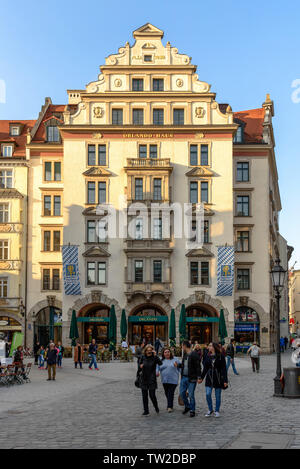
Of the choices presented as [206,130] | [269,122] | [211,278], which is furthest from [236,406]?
[269,122]

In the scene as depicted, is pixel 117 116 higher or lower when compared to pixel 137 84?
lower

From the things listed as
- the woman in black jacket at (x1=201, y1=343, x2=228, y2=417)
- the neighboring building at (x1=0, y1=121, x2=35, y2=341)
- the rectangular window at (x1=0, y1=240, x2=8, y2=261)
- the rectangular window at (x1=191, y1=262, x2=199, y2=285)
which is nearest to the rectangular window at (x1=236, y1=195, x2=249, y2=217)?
the rectangular window at (x1=191, y1=262, x2=199, y2=285)

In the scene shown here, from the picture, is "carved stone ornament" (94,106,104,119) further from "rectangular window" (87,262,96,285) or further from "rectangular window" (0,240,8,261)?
"rectangular window" (0,240,8,261)

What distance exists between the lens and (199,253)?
55.3m

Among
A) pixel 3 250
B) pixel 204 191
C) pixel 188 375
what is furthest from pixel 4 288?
pixel 188 375

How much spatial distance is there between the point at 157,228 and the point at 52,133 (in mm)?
14219

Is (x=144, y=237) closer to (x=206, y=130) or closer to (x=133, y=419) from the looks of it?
(x=206, y=130)

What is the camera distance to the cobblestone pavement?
13.0m

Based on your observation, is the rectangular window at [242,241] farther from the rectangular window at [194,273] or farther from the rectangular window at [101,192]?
the rectangular window at [101,192]

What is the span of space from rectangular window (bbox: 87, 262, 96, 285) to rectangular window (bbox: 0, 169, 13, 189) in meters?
11.0

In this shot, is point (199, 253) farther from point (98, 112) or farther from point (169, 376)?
point (169, 376)

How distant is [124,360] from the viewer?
145 ft

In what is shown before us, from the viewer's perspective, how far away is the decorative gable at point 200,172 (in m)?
56.0

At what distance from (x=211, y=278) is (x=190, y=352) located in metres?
A: 37.9
